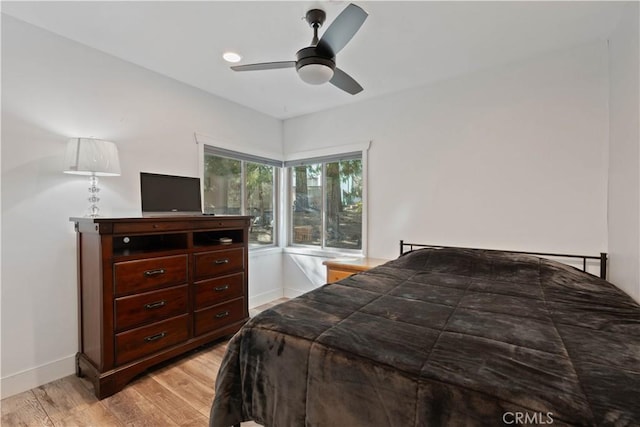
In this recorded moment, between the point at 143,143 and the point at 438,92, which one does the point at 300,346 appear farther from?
the point at 438,92

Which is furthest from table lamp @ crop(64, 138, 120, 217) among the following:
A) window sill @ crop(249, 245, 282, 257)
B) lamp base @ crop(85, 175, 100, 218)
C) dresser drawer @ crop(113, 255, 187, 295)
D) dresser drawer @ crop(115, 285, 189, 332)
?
window sill @ crop(249, 245, 282, 257)

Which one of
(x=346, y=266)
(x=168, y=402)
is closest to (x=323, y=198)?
(x=346, y=266)

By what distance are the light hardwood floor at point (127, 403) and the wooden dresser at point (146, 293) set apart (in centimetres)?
10

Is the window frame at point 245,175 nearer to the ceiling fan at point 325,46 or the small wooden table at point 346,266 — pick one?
the small wooden table at point 346,266

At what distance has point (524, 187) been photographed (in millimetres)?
2596

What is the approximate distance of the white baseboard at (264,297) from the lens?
3.81 meters

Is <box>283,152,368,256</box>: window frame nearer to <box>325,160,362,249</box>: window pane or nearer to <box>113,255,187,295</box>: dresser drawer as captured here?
<box>325,160,362,249</box>: window pane

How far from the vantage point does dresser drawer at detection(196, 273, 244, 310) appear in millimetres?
2609

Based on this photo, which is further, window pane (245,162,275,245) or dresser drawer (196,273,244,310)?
window pane (245,162,275,245)

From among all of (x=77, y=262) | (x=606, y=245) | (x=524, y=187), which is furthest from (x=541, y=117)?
(x=77, y=262)

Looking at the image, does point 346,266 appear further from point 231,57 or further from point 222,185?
point 231,57

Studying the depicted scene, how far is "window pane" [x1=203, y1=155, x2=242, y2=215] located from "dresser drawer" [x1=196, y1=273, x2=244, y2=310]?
0.94 meters

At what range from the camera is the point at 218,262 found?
2.76 m

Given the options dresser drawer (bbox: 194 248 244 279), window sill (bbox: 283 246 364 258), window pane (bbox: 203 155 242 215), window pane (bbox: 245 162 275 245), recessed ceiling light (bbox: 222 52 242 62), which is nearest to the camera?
recessed ceiling light (bbox: 222 52 242 62)
